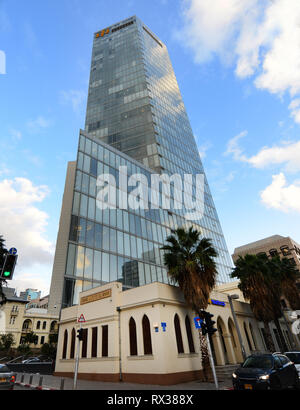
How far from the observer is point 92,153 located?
39.7m

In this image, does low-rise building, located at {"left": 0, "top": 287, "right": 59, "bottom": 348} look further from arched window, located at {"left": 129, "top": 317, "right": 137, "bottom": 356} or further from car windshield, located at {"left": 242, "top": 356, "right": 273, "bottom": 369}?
car windshield, located at {"left": 242, "top": 356, "right": 273, "bottom": 369}

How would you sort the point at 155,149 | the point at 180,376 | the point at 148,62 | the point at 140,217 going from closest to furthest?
the point at 180,376
the point at 140,217
the point at 155,149
the point at 148,62

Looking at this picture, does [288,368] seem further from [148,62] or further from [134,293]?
[148,62]

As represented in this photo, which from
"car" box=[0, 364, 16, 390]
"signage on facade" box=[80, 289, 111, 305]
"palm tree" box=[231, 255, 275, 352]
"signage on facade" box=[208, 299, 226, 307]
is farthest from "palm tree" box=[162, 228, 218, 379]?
"palm tree" box=[231, 255, 275, 352]

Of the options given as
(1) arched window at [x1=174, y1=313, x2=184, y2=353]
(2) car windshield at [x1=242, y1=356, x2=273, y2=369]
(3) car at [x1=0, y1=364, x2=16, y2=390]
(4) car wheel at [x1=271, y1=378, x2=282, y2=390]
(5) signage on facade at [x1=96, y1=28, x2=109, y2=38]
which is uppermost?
(5) signage on facade at [x1=96, y1=28, x2=109, y2=38]

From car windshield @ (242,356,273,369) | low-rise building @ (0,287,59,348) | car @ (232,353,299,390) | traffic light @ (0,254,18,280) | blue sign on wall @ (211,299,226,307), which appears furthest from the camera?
low-rise building @ (0,287,59,348)

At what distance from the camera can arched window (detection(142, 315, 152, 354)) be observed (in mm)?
16172

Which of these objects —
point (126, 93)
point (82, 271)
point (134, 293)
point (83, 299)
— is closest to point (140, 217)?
point (82, 271)

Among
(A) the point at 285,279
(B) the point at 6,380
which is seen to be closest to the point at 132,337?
(B) the point at 6,380

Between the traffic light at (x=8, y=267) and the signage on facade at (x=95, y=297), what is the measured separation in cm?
1051

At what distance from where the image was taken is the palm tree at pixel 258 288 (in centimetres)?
2575

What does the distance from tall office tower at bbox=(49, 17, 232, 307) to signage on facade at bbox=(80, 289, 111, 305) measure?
6109mm

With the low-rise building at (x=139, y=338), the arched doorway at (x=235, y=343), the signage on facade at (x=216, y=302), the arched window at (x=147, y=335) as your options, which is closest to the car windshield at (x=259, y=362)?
the low-rise building at (x=139, y=338)

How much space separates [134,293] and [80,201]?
62.9 ft
